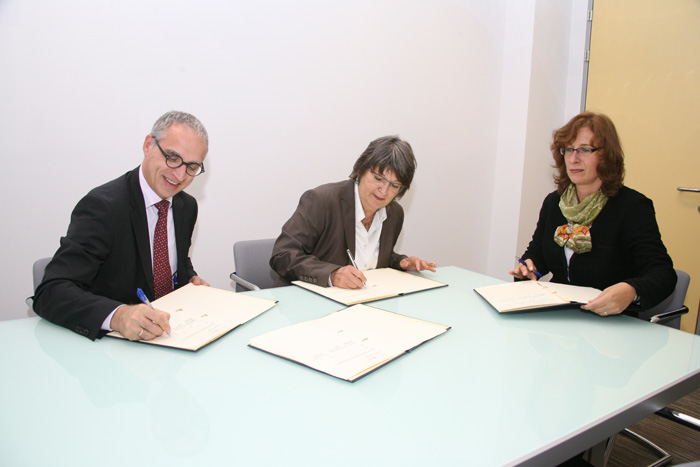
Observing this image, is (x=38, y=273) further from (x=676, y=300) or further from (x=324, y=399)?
(x=676, y=300)

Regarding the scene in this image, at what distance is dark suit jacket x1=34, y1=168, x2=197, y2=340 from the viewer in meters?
1.19

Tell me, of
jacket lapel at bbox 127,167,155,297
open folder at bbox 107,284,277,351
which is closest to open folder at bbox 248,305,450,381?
open folder at bbox 107,284,277,351

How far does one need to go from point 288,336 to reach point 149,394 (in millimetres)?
389

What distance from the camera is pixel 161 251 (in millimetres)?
1664

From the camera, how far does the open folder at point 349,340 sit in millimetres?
1048

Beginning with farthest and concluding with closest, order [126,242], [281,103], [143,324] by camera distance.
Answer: [281,103], [126,242], [143,324]

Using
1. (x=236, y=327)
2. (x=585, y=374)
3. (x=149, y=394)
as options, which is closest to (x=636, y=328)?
(x=585, y=374)

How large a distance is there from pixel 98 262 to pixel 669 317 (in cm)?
196

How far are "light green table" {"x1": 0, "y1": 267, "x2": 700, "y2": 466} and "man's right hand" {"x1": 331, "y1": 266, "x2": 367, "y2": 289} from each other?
0.41 metres

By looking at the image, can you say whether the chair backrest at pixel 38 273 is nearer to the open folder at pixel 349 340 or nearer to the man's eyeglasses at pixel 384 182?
the open folder at pixel 349 340

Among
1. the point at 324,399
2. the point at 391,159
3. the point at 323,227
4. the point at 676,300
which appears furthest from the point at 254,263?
the point at 676,300

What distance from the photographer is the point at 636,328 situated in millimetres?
1409

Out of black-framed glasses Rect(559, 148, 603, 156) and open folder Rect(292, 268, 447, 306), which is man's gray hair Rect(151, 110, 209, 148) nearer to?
open folder Rect(292, 268, 447, 306)

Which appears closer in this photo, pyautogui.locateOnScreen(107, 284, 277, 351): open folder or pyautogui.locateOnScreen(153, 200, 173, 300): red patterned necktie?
pyautogui.locateOnScreen(107, 284, 277, 351): open folder
